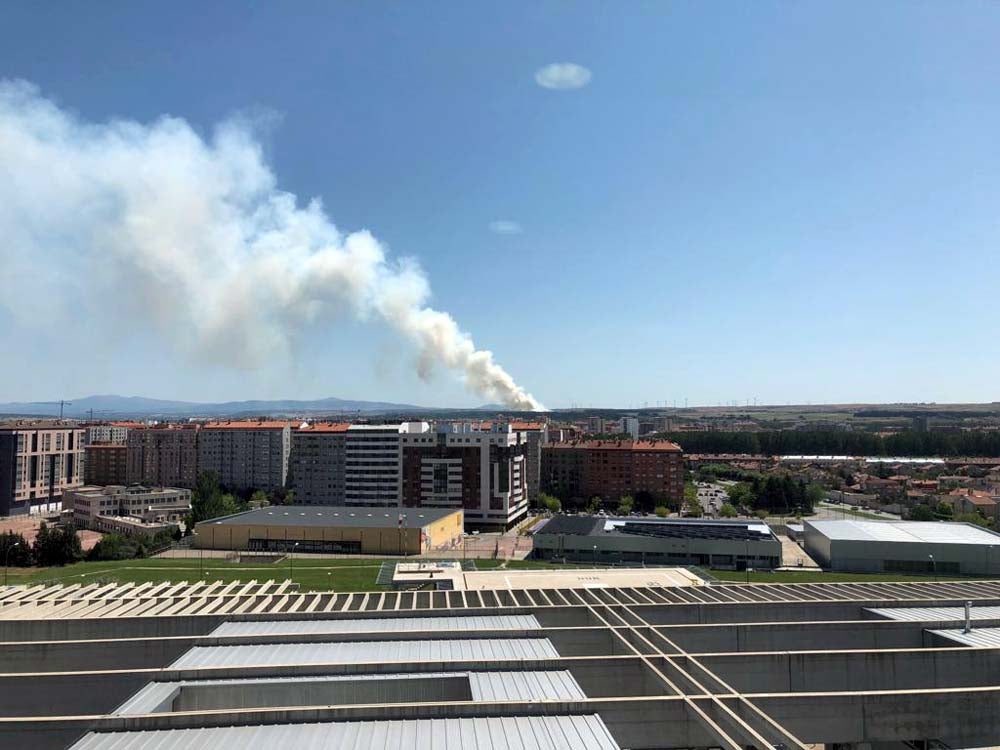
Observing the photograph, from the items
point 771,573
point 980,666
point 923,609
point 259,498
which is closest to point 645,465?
point 771,573

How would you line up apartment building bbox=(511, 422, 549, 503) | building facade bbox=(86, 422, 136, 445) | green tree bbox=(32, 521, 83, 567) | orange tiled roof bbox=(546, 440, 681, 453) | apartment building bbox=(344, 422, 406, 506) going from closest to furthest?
green tree bbox=(32, 521, 83, 567), apartment building bbox=(344, 422, 406, 506), orange tiled roof bbox=(546, 440, 681, 453), apartment building bbox=(511, 422, 549, 503), building facade bbox=(86, 422, 136, 445)

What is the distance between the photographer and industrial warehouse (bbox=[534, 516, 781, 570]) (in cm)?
4494

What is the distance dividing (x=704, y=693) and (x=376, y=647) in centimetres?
777

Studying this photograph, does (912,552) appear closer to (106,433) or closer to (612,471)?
(612,471)

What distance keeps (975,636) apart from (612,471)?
5972cm

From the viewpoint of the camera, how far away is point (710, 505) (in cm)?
7688

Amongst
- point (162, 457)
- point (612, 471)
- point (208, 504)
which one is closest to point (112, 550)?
point (208, 504)

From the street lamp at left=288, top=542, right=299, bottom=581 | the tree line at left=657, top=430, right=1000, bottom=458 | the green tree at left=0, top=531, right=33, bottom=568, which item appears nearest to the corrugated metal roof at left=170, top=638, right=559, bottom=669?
the street lamp at left=288, top=542, right=299, bottom=581

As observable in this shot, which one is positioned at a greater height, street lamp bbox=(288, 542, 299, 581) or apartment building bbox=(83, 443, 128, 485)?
apartment building bbox=(83, 443, 128, 485)

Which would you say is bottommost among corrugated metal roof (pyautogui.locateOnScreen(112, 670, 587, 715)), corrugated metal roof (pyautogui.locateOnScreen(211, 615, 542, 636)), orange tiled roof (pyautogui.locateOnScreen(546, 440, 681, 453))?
corrugated metal roof (pyautogui.locateOnScreen(211, 615, 542, 636))

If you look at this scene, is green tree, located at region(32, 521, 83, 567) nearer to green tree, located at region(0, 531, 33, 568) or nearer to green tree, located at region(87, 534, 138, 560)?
green tree, located at region(0, 531, 33, 568)

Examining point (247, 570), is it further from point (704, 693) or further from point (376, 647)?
point (704, 693)

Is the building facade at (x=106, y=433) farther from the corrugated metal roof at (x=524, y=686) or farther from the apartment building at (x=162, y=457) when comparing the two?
the corrugated metal roof at (x=524, y=686)

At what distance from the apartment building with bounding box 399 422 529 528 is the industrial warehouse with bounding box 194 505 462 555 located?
8859mm
